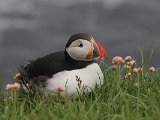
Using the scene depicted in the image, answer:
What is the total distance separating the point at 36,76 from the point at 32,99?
1.04 feet

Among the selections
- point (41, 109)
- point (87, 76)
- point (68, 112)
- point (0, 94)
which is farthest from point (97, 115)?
point (0, 94)

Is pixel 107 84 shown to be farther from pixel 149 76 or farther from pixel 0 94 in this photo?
pixel 0 94

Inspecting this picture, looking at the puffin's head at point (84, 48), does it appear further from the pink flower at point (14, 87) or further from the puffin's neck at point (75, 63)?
the pink flower at point (14, 87)

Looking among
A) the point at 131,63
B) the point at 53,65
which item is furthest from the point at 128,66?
the point at 53,65

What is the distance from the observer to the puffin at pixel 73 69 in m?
6.35

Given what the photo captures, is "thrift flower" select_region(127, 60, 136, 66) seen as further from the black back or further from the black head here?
the black head

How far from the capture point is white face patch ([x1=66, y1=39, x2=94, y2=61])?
6.33m

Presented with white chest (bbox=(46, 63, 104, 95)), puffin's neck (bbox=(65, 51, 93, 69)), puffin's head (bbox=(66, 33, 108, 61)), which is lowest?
white chest (bbox=(46, 63, 104, 95))

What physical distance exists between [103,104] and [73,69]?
→ 0.68m

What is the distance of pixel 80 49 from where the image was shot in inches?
251

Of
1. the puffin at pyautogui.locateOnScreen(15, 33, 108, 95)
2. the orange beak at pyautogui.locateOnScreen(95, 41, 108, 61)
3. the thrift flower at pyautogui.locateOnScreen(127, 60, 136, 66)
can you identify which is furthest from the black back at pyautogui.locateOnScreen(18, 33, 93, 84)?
the thrift flower at pyautogui.locateOnScreen(127, 60, 136, 66)

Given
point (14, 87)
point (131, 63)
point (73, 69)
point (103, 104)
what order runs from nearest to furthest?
point (14, 87) < point (103, 104) < point (73, 69) < point (131, 63)

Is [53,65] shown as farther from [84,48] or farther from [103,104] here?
[103,104]

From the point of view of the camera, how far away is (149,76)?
7527mm
